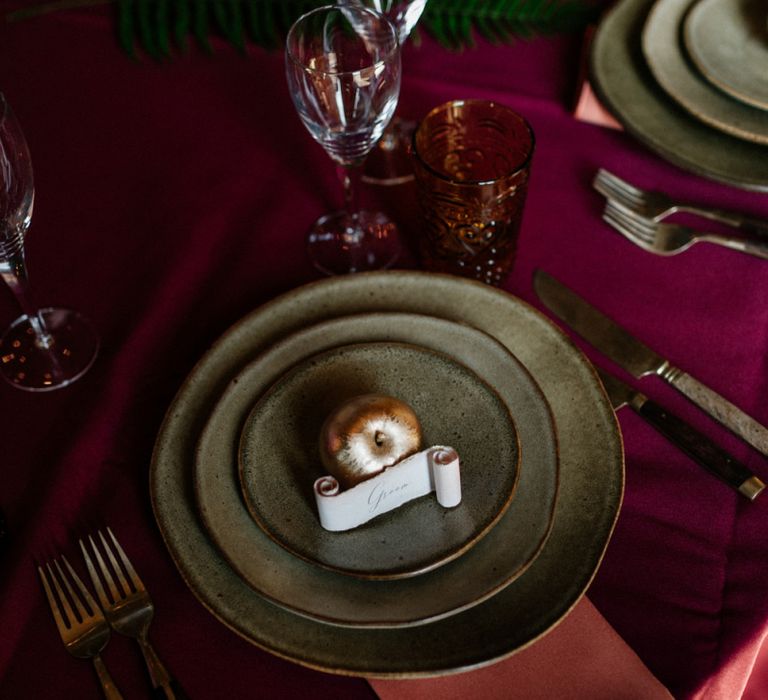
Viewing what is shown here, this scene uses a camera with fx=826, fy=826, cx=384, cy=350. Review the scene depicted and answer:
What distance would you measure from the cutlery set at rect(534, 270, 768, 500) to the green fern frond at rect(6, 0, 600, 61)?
360 mm

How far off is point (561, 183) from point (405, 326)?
0.26 m

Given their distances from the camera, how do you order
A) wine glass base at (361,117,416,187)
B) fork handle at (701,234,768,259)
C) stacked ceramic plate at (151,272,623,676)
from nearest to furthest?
1. stacked ceramic plate at (151,272,623,676)
2. fork handle at (701,234,768,259)
3. wine glass base at (361,117,416,187)

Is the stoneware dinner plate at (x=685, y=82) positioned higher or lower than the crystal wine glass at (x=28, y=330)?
higher

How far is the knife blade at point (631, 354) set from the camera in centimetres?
58

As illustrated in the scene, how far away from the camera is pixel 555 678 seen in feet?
1.57

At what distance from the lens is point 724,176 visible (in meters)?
0.71

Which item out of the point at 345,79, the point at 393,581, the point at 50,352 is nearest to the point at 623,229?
the point at 345,79

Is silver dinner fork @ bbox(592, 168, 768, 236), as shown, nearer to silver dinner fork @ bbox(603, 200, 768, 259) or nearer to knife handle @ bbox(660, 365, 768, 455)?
silver dinner fork @ bbox(603, 200, 768, 259)

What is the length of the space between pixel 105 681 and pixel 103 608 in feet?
0.15

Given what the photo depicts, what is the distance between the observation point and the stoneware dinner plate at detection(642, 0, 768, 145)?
729 millimetres

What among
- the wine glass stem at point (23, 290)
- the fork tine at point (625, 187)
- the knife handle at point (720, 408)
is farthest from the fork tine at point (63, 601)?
the fork tine at point (625, 187)

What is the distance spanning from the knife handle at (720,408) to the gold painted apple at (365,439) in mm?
223

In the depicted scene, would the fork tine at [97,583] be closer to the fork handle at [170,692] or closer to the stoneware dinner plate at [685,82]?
the fork handle at [170,692]

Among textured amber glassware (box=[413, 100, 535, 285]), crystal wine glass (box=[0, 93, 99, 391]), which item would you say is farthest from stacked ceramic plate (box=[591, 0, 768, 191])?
crystal wine glass (box=[0, 93, 99, 391])
